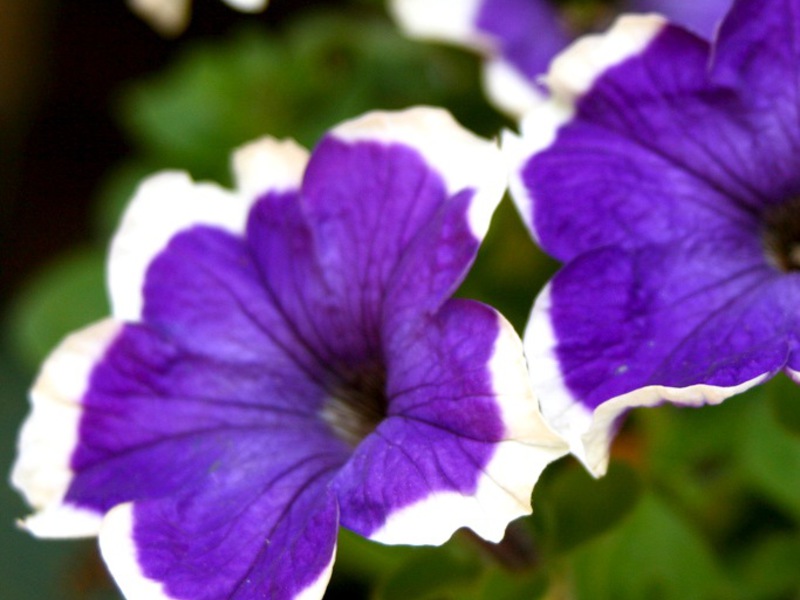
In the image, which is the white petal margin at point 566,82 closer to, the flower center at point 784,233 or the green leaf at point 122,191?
the flower center at point 784,233

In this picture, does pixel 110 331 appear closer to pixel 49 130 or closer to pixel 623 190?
pixel 623 190

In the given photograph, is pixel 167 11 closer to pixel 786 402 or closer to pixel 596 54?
pixel 596 54

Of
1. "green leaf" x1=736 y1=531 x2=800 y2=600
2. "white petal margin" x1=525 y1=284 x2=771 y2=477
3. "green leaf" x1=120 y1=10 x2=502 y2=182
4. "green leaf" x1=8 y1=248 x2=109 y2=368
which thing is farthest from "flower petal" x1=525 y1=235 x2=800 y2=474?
"green leaf" x1=8 y1=248 x2=109 y2=368

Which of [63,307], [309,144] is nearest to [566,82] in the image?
[309,144]

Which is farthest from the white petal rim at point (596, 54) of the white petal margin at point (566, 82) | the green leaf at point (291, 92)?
the green leaf at point (291, 92)

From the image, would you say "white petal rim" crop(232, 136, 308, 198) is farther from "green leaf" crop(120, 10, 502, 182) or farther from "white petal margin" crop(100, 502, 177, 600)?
"green leaf" crop(120, 10, 502, 182)

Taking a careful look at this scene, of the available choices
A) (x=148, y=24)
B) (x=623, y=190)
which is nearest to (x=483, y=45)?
(x=623, y=190)

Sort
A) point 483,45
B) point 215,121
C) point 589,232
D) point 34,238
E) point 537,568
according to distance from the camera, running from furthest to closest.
Result: point 34,238 < point 215,121 < point 483,45 < point 537,568 < point 589,232
